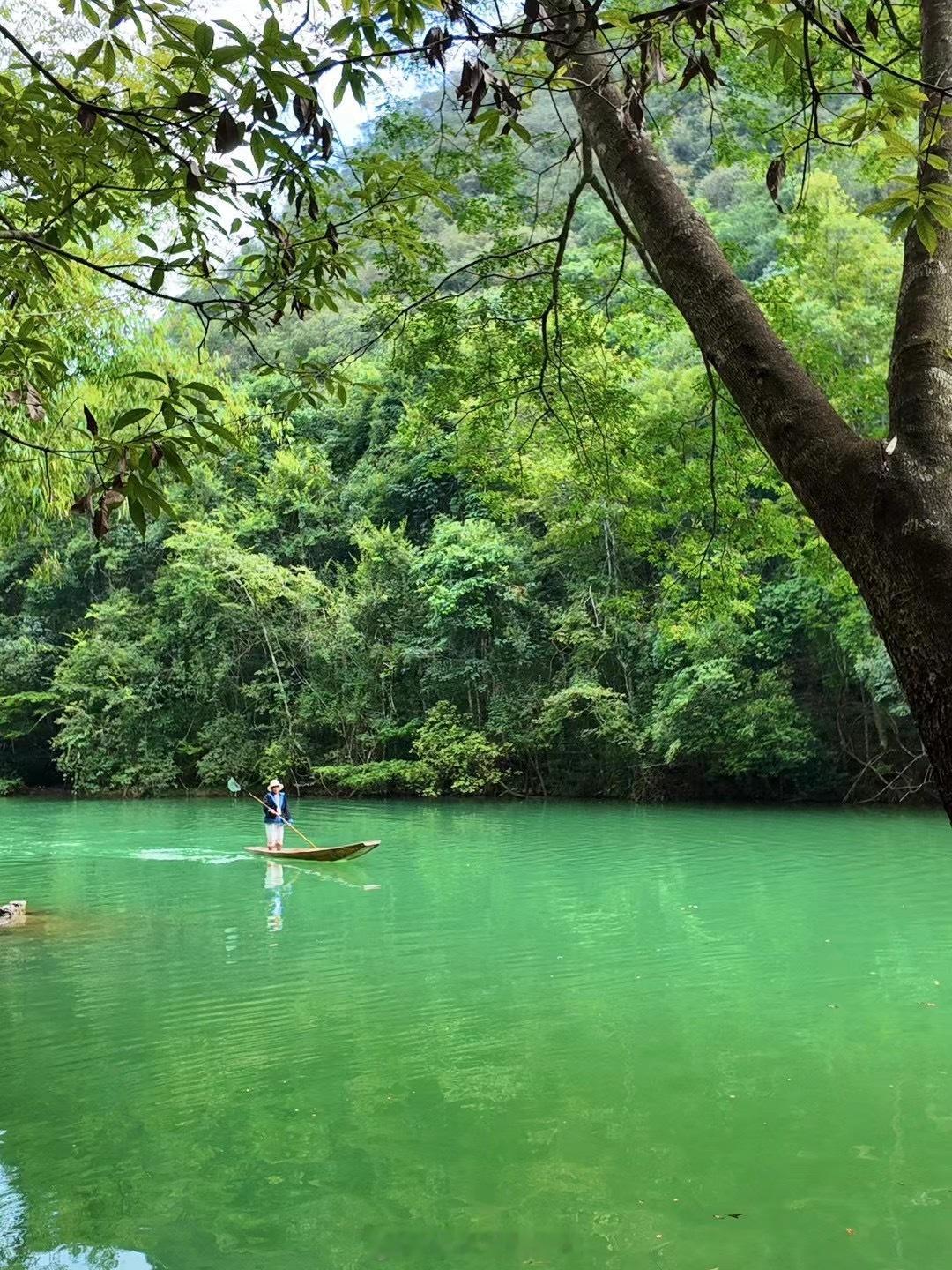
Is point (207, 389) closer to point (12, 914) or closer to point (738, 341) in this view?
point (738, 341)

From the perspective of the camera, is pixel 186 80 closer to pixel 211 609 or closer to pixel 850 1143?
pixel 850 1143

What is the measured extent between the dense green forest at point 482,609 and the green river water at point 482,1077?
2.35m

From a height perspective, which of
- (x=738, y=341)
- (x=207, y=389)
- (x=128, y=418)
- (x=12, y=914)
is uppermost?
(x=738, y=341)

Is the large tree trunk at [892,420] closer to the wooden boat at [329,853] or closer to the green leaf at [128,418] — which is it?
the green leaf at [128,418]

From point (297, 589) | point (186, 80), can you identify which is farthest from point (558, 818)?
point (186, 80)

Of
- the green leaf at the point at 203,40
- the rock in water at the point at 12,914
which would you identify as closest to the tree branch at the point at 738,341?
the green leaf at the point at 203,40

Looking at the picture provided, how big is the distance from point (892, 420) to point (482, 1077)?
3907 millimetres

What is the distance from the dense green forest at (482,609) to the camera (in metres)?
6.21

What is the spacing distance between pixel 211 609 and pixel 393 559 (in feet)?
15.4

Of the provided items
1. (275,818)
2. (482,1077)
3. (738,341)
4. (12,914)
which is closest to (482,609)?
(275,818)

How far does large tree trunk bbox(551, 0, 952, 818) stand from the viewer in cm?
144

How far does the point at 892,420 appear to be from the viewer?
1659mm

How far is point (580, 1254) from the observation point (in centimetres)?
313

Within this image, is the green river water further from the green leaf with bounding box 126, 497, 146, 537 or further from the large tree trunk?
the green leaf with bounding box 126, 497, 146, 537
